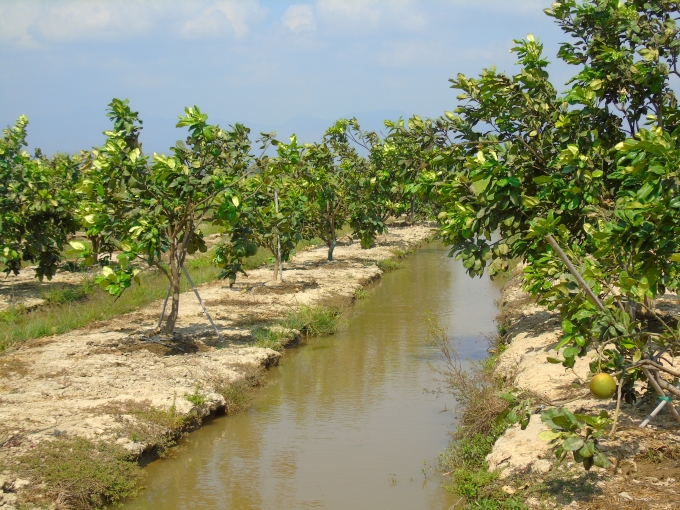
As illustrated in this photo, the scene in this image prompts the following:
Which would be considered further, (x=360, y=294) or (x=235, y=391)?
(x=360, y=294)

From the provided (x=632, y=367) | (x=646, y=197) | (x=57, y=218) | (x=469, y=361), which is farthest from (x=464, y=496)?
(x=57, y=218)

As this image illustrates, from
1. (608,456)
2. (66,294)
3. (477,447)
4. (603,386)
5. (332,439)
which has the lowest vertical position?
(332,439)

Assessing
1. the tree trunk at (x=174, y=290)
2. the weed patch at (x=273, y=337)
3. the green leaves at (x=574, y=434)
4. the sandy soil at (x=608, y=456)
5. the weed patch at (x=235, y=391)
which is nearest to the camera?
the green leaves at (x=574, y=434)

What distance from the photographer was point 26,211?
1232 cm

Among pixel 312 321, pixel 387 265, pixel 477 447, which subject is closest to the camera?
pixel 477 447

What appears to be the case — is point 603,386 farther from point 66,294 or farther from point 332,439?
point 66,294

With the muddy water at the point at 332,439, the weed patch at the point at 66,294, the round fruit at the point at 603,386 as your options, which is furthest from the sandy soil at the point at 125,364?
the round fruit at the point at 603,386

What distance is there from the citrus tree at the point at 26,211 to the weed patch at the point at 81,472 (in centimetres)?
626

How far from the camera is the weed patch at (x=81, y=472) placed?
17.5 feet

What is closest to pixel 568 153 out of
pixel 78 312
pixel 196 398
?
pixel 196 398

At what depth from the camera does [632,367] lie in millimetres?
4391

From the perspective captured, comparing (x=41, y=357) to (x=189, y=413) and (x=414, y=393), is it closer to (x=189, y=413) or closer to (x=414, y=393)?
(x=189, y=413)

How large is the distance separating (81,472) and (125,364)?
289 centimetres

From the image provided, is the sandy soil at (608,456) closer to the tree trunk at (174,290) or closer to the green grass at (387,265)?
the tree trunk at (174,290)
